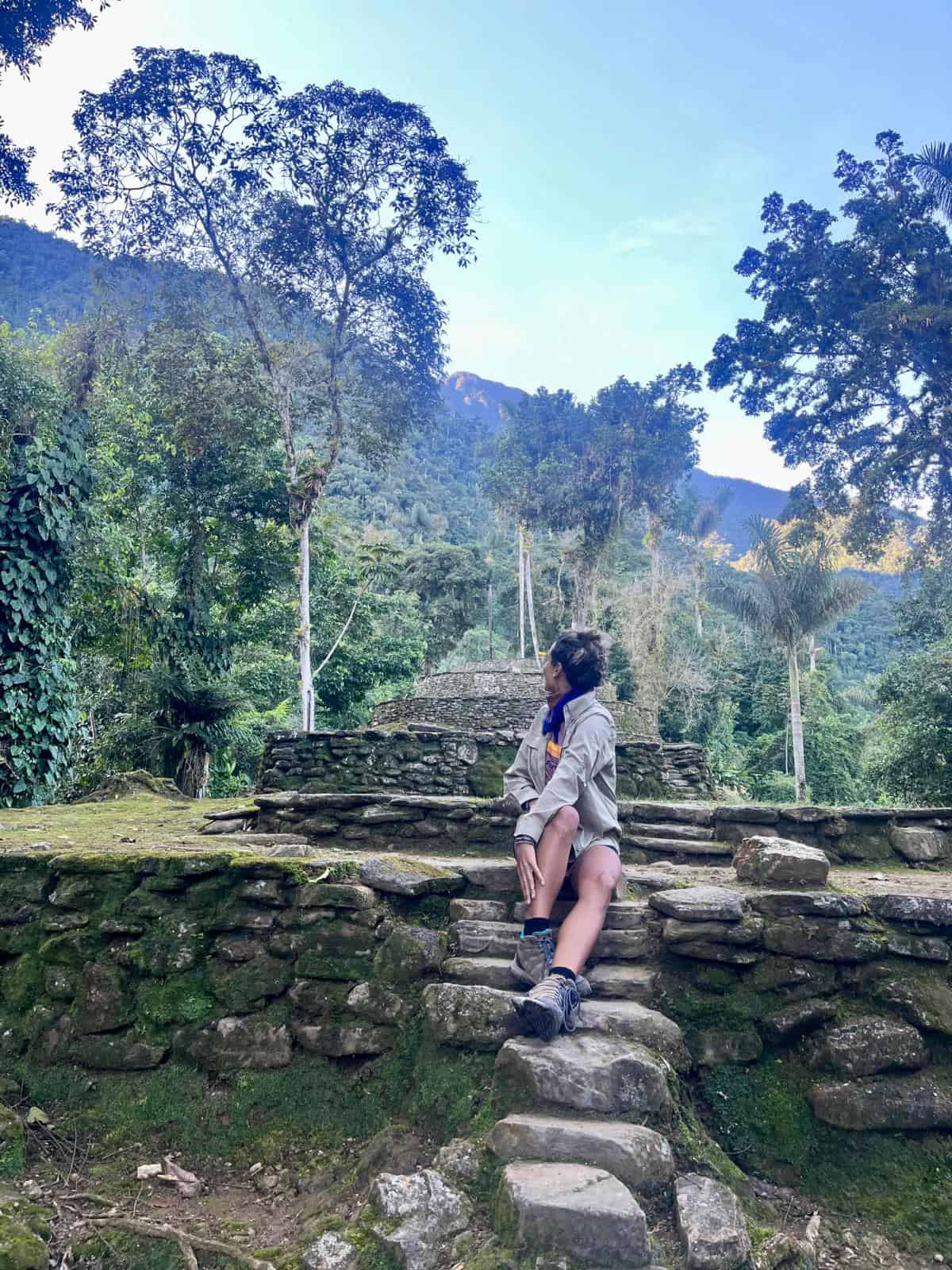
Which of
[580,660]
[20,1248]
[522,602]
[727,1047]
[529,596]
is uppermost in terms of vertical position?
[529,596]

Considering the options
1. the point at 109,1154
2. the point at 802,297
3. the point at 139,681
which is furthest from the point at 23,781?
the point at 802,297

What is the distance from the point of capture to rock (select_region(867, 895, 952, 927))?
8.85 ft

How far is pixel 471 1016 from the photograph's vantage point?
2.45 meters

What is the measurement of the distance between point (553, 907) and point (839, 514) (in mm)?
15807

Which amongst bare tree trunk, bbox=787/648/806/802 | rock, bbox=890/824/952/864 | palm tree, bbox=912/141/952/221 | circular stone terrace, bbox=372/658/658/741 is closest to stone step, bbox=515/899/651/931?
rock, bbox=890/824/952/864

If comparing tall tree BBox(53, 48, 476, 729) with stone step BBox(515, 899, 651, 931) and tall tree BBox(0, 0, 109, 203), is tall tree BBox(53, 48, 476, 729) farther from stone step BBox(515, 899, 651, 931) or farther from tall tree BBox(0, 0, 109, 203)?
stone step BBox(515, 899, 651, 931)

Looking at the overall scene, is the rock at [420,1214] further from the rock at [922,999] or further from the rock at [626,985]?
the rock at [922,999]

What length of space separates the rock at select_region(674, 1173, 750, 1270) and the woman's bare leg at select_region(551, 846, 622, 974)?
2.24 feet

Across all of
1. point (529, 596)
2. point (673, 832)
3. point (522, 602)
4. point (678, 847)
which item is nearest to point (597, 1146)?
point (678, 847)

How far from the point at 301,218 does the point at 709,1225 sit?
17483mm

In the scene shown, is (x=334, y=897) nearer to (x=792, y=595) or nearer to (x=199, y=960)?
(x=199, y=960)

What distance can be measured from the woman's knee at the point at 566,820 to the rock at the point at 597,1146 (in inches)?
37.6

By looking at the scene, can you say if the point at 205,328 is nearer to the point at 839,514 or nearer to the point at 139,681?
the point at 139,681

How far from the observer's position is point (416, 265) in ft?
52.2
